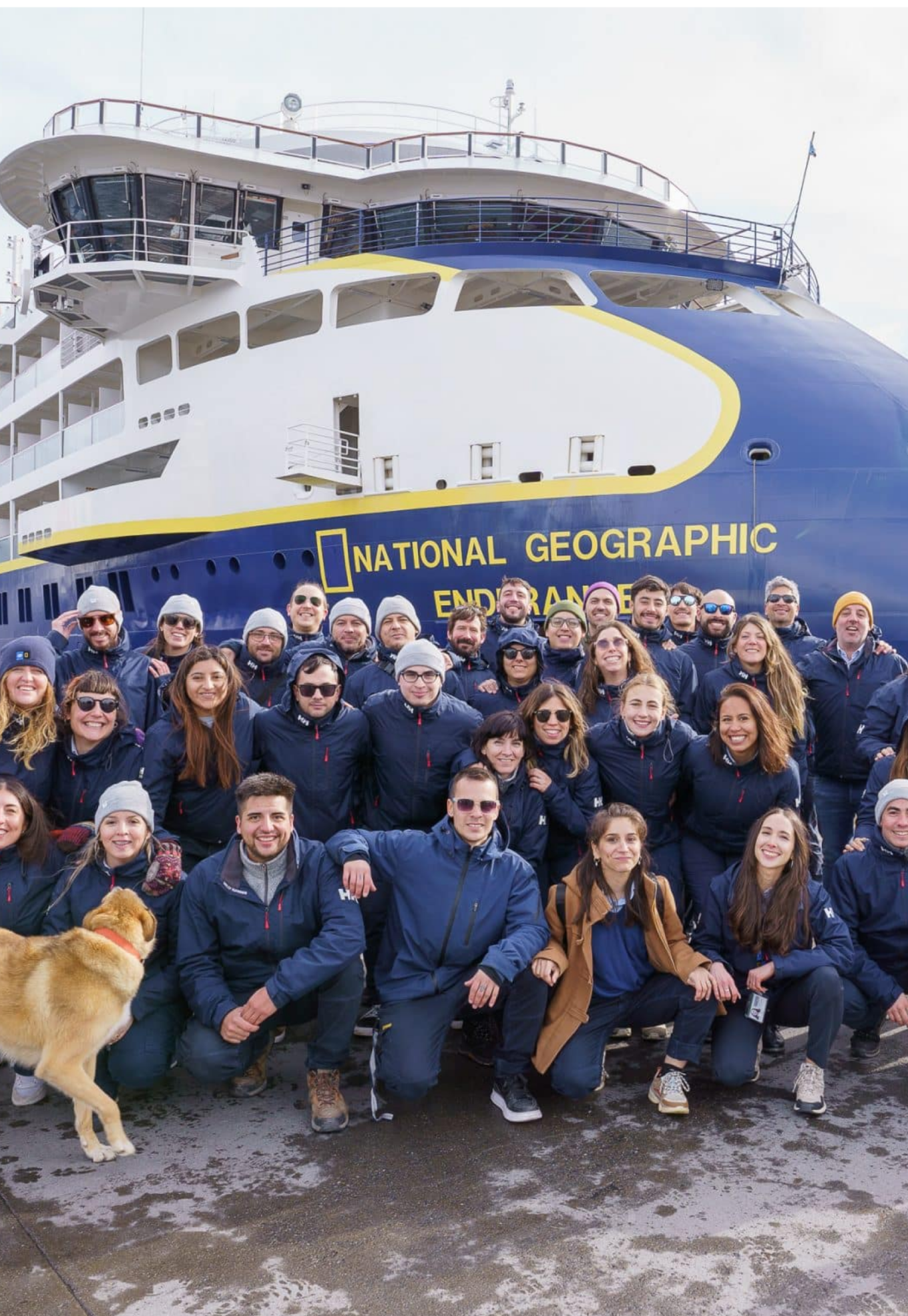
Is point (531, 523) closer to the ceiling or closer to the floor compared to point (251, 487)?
closer to the floor

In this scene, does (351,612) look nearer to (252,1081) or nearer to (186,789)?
(186,789)

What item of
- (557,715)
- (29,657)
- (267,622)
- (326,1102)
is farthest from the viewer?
(267,622)

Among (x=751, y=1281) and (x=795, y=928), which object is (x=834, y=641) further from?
(x=751, y=1281)

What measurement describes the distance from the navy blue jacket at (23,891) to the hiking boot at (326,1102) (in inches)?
47.8

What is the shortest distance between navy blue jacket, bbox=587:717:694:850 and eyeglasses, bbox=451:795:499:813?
95 cm

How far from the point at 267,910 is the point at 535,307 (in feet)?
28.3

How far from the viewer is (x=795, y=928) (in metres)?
3.80

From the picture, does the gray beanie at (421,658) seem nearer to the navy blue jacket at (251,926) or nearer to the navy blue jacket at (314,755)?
the navy blue jacket at (314,755)

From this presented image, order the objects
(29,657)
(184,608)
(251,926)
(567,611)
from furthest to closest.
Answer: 1. (567,611)
2. (184,608)
3. (29,657)
4. (251,926)

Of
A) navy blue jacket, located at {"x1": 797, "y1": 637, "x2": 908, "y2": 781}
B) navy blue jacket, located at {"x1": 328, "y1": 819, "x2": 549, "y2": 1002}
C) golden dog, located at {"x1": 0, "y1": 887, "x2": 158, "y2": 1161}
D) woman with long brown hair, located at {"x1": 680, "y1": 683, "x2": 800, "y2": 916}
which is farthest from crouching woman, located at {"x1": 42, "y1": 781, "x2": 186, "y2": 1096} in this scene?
navy blue jacket, located at {"x1": 797, "y1": 637, "x2": 908, "y2": 781}

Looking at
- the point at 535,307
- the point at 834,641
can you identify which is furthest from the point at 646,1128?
the point at 535,307

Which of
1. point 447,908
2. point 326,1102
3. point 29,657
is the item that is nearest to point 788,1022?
point 447,908

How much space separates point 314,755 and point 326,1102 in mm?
1484

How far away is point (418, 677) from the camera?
14.6ft
